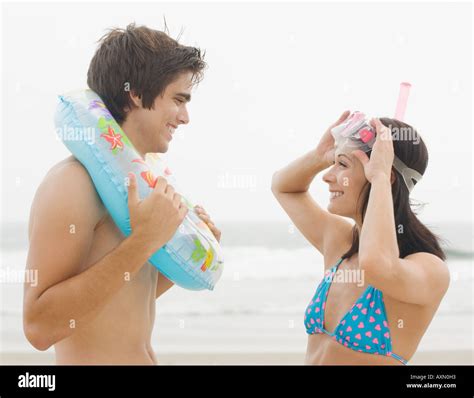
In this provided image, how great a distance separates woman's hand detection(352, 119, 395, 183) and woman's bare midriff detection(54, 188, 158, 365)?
40.1 inches

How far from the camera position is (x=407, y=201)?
10.2ft

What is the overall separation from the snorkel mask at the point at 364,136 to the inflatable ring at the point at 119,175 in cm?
79

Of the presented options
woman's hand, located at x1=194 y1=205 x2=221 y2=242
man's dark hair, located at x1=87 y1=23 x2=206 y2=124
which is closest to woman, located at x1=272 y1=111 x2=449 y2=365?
woman's hand, located at x1=194 y1=205 x2=221 y2=242

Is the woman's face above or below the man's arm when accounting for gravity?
above

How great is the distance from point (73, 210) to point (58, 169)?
188 millimetres

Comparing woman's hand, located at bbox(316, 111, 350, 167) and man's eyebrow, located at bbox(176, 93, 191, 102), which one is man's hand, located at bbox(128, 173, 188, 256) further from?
woman's hand, located at bbox(316, 111, 350, 167)

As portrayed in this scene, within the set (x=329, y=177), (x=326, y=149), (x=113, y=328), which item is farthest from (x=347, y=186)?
(x=113, y=328)

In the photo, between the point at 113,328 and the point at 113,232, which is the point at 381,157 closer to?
the point at 113,232

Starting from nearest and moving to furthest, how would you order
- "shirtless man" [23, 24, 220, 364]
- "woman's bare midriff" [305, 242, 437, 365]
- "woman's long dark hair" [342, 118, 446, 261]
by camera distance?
"shirtless man" [23, 24, 220, 364], "woman's bare midriff" [305, 242, 437, 365], "woman's long dark hair" [342, 118, 446, 261]

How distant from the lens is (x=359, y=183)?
10.2 ft

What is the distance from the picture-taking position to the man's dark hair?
2.71 meters

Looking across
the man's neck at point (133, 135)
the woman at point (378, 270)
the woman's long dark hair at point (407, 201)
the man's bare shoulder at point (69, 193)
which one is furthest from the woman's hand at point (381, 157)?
the man's bare shoulder at point (69, 193)

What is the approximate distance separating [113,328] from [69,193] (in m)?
0.52
